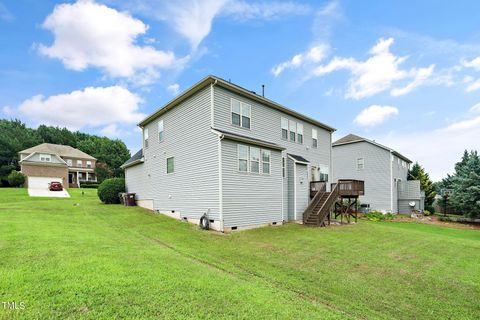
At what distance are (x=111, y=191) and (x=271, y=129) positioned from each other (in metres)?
14.9

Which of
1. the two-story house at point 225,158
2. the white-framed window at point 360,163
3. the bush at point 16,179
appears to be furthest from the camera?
the bush at point 16,179

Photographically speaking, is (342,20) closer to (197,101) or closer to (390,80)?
(390,80)

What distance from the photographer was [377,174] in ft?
88.0

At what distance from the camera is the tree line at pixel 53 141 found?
1742 inches

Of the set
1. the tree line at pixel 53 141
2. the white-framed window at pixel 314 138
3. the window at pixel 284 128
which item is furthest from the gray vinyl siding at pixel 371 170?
the tree line at pixel 53 141

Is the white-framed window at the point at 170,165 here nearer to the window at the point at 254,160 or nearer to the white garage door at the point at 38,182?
the window at the point at 254,160

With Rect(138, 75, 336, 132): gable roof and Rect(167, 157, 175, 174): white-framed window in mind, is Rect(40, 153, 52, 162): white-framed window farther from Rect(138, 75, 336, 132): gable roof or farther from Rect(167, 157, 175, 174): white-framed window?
Rect(167, 157, 175, 174): white-framed window

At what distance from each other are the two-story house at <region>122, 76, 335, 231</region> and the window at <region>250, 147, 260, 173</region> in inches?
2.1

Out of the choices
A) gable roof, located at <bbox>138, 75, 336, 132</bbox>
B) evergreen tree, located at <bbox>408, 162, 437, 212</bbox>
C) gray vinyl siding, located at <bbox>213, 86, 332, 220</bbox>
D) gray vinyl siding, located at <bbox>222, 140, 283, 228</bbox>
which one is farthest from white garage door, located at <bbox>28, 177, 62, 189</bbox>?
evergreen tree, located at <bbox>408, 162, 437, 212</bbox>

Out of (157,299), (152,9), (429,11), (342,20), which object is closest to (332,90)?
(342,20)

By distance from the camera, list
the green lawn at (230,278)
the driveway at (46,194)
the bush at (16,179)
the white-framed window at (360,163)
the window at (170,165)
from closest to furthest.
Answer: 1. the green lawn at (230,278)
2. the window at (170,165)
3. the white-framed window at (360,163)
4. the driveway at (46,194)
5. the bush at (16,179)

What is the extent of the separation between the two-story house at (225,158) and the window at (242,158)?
3 cm

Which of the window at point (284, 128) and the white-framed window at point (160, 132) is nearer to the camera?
the white-framed window at point (160, 132)

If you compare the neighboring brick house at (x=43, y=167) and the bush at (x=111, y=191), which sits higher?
the neighboring brick house at (x=43, y=167)
